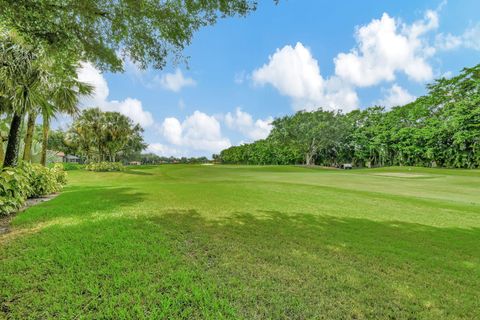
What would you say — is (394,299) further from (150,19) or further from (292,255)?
(150,19)

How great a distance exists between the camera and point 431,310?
2.69 m

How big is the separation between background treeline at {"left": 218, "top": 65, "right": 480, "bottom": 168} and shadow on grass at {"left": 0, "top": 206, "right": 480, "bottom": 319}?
4568cm

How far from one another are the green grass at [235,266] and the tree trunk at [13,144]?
465cm

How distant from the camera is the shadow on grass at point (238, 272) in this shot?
104 inches

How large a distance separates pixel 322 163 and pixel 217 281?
67.1 metres

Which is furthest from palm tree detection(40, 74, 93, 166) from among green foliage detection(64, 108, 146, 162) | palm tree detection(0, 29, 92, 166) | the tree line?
green foliage detection(64, 108, 146, 162)

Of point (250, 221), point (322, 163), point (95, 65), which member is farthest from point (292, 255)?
point (322, 163)

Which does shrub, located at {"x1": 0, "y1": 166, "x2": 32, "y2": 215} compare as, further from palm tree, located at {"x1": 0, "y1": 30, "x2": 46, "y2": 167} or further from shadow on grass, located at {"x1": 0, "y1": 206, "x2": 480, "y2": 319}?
palm tree, located at {"x1": 0, "y1": 30, "x2": 46, "y2": 167}

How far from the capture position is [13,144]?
1007 cm

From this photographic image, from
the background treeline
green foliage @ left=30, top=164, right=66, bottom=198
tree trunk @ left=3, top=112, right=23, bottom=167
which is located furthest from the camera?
the background treeline

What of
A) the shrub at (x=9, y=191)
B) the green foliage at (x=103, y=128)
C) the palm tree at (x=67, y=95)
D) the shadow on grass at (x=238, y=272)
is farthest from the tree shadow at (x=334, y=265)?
the green foliage at (x=103, y=128)

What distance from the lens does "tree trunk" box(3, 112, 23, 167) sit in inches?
390

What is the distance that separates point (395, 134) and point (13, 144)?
2167 inches

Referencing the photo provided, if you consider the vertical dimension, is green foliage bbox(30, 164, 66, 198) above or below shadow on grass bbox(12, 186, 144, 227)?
above
